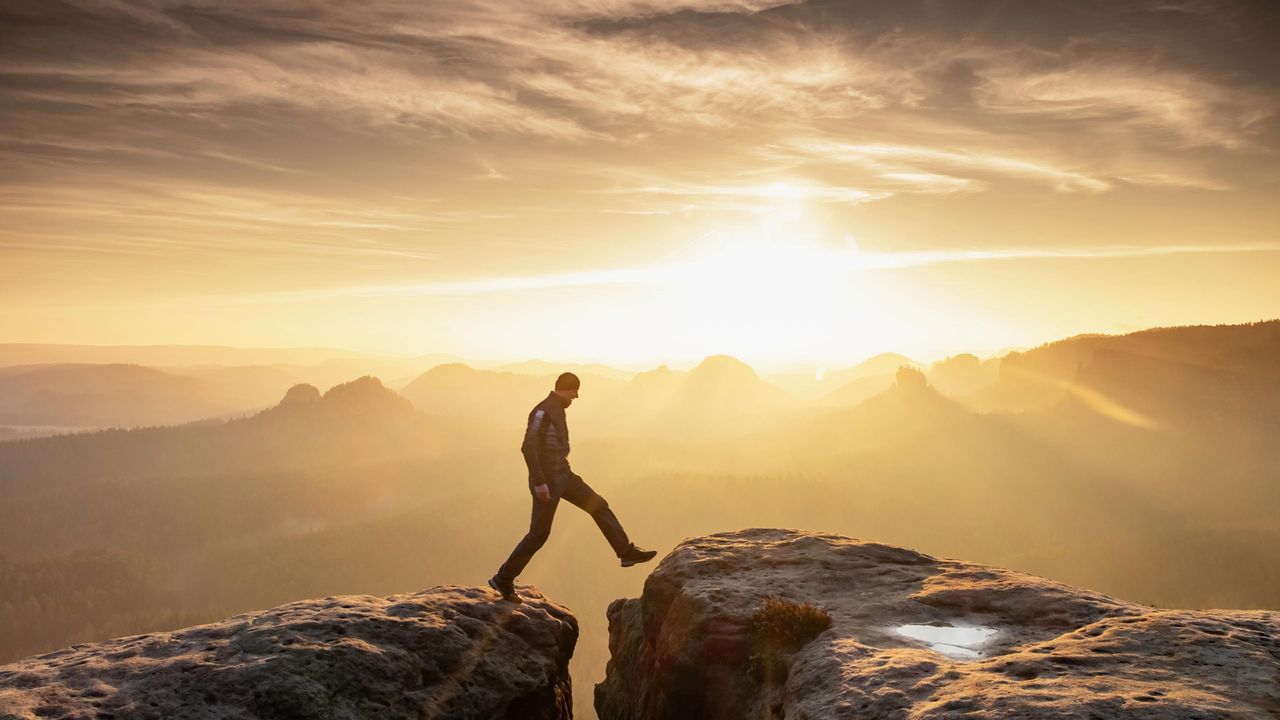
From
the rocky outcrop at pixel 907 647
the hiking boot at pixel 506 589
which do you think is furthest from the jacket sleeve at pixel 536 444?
the rocky outcrop at pixel 907 647

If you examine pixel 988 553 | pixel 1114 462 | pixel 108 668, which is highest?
pixel 108 668

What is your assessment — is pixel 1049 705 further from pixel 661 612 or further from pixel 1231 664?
pixel 661 612

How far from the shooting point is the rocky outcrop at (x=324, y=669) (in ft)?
26.8

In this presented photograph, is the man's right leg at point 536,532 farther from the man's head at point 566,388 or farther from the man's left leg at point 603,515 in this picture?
the man's head at point 566,388

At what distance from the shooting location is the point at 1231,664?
22.4 feet

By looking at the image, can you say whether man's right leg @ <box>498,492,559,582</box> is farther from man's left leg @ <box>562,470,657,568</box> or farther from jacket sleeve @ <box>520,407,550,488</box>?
man's left leg @ <box>562,470,657,568</box>

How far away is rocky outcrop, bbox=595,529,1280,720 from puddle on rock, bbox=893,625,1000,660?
Result: 0.12 feet

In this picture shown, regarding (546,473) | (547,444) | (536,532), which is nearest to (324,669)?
(536,532)

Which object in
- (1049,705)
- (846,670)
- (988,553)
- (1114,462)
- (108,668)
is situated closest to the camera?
(1049,705)

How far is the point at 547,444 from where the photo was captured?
40.4 feet

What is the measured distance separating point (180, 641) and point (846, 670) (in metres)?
10.3

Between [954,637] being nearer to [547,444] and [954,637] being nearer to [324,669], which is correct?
[547,444]

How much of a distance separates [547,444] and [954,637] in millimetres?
7660

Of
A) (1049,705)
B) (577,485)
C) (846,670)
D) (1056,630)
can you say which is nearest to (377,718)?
(577,485)
